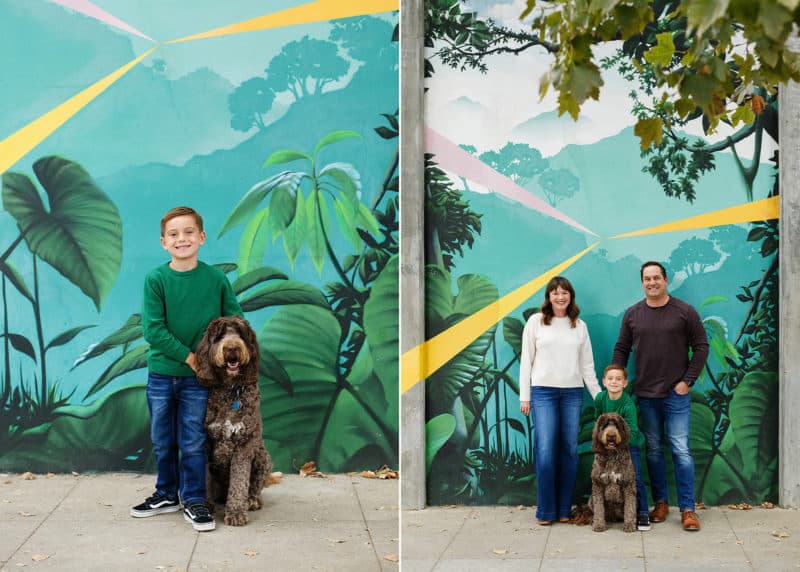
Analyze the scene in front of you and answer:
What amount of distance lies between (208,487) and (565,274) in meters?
2.48

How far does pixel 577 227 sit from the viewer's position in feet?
18.1

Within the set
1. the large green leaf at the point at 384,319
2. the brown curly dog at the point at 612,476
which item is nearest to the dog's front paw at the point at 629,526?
the brown curly dog at the point at 612,476

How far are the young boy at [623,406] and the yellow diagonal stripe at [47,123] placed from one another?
3.19 metres

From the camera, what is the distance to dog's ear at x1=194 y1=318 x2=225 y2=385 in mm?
4375

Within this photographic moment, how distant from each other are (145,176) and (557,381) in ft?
8.56

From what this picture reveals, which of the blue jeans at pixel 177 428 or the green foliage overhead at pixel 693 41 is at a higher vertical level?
the green foliage overhead at pixel 693 41

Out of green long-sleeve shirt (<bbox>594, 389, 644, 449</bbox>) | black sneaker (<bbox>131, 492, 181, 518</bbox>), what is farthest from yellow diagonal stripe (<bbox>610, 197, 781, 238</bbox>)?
black sneaker (<bbox>131, 492, 181, 518</bbox>)

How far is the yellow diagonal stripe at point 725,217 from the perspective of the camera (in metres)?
5.50

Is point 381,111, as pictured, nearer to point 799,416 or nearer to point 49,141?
point 49,141

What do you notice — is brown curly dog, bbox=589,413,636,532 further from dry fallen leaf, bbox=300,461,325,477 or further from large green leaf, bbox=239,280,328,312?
large green leaf, bbox=239,280,328,312

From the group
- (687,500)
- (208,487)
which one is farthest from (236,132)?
(687,500)

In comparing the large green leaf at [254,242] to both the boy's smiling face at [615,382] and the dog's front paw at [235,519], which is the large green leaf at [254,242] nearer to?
the dog's front paw at [235,519]

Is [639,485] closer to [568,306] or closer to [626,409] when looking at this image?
[626,409]

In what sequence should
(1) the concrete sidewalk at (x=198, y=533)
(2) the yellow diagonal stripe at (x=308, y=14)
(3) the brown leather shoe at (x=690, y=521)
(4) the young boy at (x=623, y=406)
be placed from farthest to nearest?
(4) the young boy at (x=623, y=406), (3) the brown leather shoe at (x=690, y=521), (2) the yellow diagonal stripe at (x=308, y=14), (1) the concrete sidewalk at (x=198, y=533)
